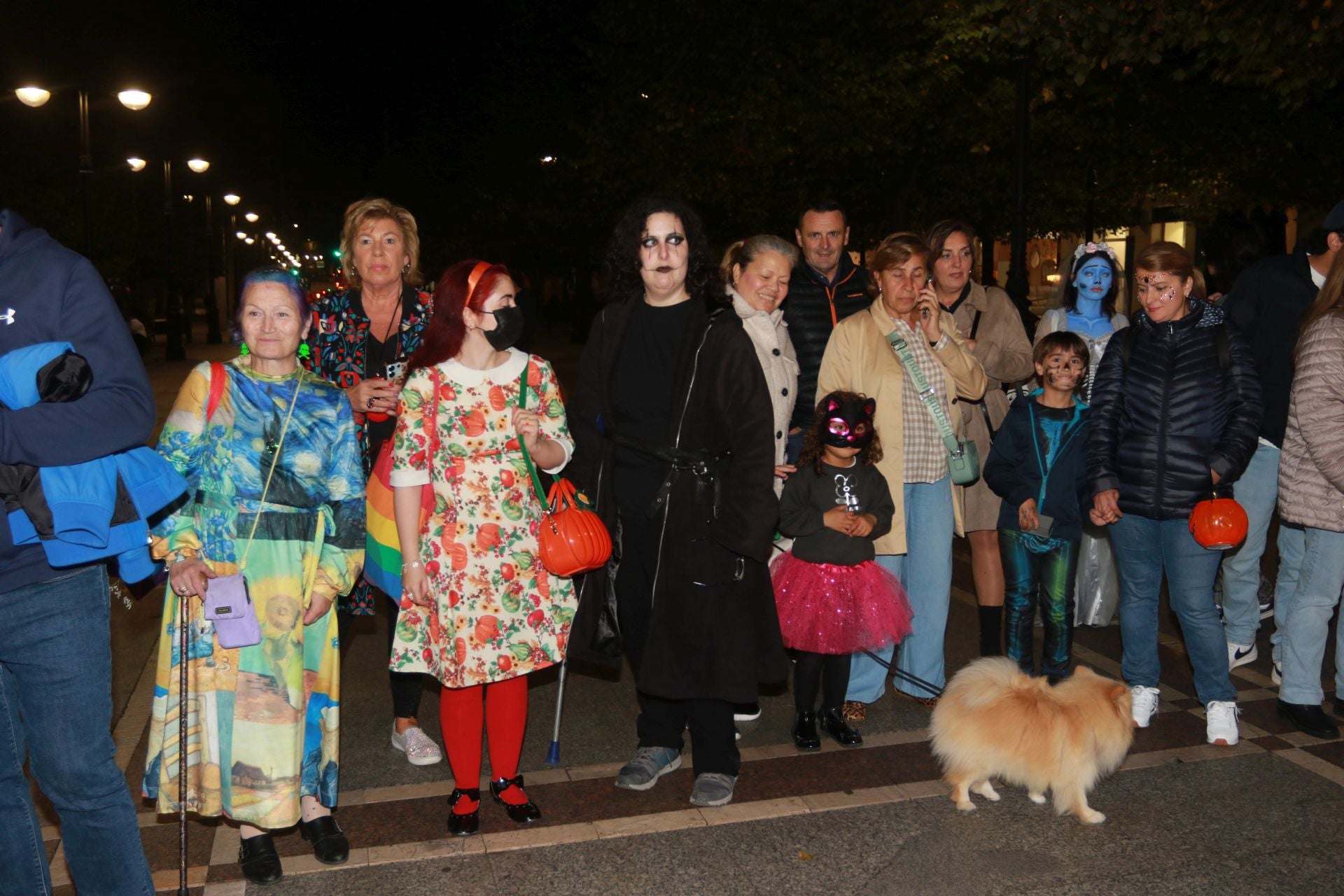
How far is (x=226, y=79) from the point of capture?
5691 cm

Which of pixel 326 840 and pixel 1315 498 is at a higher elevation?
pixel 1315 498

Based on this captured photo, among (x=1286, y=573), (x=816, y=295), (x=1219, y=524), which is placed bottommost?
(x=1286, y=573)

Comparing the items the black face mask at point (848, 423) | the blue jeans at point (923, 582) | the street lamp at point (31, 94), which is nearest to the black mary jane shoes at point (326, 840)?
the blue jeans at point (923, 582)

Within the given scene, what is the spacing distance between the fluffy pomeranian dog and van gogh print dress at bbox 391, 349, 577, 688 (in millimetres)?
1619

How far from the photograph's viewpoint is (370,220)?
5273mm

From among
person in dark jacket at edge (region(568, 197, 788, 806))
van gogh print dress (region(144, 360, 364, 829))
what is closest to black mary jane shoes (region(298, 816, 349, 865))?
van gogh print dress (region(144, 360, 364, 829))

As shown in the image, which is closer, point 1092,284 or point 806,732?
point 806,732

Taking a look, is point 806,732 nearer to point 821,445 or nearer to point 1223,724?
point 821,445

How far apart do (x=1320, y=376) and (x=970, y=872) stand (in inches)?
108

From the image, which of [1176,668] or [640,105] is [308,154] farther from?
[1176,668]

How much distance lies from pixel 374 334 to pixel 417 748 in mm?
1850

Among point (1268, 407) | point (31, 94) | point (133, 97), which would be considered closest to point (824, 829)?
point (1268, 407)

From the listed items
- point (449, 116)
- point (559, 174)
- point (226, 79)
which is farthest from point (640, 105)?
point (226, 79)

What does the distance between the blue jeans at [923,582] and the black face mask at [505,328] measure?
218 centimetres
